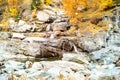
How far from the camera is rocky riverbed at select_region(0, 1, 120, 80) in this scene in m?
23.7

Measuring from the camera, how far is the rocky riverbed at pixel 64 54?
23.7m

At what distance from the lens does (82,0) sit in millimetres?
43500

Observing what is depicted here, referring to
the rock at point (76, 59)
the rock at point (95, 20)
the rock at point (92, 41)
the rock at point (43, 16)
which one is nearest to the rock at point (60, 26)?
the rock at point (95, 20)

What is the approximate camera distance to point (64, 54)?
3331 cm

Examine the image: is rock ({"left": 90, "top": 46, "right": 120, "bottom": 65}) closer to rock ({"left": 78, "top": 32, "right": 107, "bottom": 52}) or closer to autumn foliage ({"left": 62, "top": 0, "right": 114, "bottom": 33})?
rock ({"left": 78, "top": 32, "right": 107, "bottom": 52})

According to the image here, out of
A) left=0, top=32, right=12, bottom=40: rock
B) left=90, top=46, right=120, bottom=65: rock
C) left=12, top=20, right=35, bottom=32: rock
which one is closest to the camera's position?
left=90, top=46, right=120, bottom=65: rock

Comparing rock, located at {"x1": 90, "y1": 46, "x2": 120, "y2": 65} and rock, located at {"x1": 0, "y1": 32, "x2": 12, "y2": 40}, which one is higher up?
rock, located at {"x1": 0, "y1": 32, "x2": 12, "y2": 40}

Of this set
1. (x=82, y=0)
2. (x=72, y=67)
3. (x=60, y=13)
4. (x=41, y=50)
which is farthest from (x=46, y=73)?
(x=60, y=13)

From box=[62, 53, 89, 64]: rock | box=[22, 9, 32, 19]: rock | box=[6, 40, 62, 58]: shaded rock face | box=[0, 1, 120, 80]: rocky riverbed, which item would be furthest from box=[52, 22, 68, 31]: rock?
box=[62, 53, 89, 64]: rock

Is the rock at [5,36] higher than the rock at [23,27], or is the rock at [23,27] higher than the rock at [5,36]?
the rock at [23,27]

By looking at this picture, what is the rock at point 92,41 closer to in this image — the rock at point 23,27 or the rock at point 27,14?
the rock at point 23,27

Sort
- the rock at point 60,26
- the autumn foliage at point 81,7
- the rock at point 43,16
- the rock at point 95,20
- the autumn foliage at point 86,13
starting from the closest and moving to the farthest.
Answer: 1. the autumn foliage at point 86,13
2. the rock at point 95,20
3. the autumn foliage at point 81,7
4. the rock at point 60,26
5. the rock at point 43,16

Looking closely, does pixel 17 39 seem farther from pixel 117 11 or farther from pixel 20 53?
pixel 117 11

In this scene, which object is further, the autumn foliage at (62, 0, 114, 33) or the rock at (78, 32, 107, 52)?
the autumn foliage at (62, 0, 114, 33)
